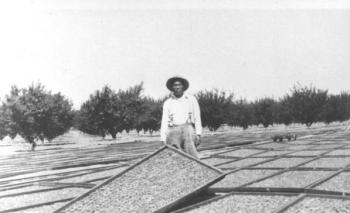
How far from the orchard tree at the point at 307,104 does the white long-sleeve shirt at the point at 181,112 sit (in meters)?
44.6

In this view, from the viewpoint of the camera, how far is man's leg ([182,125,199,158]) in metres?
7.07

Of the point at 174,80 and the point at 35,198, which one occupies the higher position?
the point at 174,80

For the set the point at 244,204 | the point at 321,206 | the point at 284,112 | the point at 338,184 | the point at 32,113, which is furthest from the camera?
the point at 284,112

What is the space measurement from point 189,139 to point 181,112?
20.3 inches

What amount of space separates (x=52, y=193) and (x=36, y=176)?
11.4 ft

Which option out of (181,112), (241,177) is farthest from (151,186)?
(241,177)

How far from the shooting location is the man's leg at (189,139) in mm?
7074

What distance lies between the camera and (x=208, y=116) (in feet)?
144

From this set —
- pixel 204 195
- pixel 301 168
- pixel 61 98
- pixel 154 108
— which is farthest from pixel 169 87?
pixel 154 108

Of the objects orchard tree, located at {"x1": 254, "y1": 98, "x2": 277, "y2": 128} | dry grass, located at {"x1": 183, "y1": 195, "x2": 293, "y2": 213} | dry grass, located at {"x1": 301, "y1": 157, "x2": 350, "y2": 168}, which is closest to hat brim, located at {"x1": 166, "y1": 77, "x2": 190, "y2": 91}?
dry grass, located at {"x1": 183, "y1": 195, "x2": 293, "y2": 213}

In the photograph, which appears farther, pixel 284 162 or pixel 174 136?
pixel 284 162

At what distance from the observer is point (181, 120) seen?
7.13 metres

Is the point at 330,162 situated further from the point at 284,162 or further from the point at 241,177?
the point at 241,177

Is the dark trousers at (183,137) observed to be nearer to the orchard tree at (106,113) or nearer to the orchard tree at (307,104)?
the orchard tree at (106,113)
